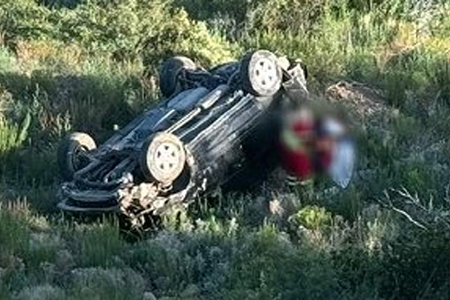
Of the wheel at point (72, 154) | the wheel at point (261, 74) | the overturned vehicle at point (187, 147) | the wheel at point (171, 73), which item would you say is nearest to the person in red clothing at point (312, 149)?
the overturned vehicle at point (187, 147)

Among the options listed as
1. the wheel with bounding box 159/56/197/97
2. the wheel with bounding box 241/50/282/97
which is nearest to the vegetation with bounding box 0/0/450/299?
the wheel with bounding box 159/56/197/97

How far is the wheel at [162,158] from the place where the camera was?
30.2ft

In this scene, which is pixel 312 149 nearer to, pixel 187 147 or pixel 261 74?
pixel 261 74

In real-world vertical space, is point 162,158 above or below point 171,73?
below

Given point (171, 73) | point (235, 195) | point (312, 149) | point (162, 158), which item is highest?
point (171, 73)

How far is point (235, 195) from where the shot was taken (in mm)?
9914

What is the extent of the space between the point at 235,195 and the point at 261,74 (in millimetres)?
1040

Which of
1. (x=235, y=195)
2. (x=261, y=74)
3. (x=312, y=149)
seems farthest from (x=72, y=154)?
(x=312, y=149)

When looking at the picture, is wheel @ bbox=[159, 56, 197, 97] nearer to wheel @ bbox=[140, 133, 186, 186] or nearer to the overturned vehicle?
the overturned vehicle

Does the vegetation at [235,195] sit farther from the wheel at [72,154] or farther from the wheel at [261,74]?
the wheel at [261,74]

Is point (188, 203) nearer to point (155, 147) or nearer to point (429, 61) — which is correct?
point (155, 147)

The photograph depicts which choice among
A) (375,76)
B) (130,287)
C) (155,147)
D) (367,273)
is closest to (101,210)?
(155,147)

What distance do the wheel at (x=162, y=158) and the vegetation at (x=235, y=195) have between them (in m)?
0.36

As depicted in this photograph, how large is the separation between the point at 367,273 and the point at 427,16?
7.11 m
